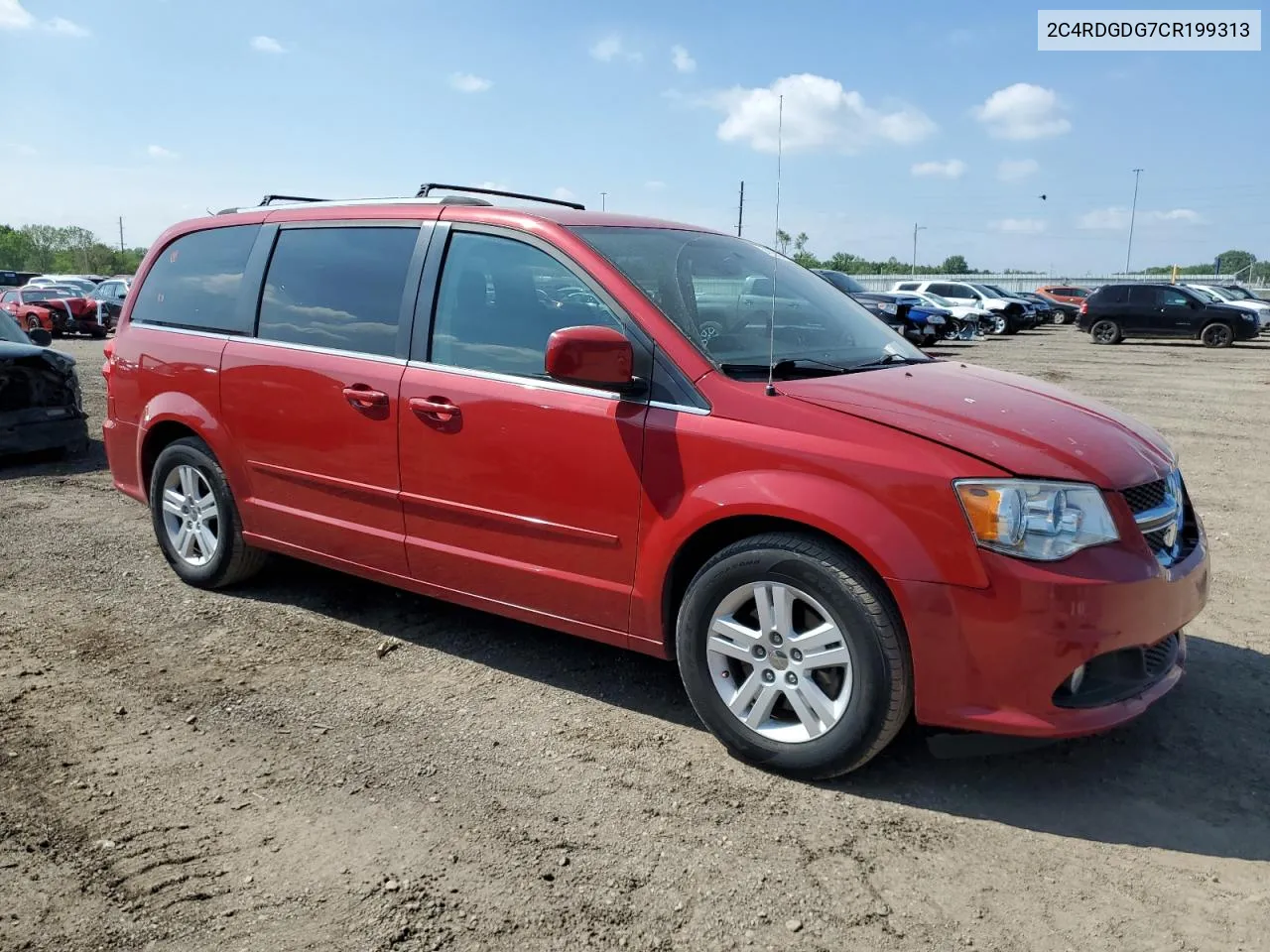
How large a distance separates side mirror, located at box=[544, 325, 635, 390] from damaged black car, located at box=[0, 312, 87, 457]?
699cm

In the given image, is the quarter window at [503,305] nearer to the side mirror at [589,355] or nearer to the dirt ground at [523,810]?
the side mirror at [589,355]

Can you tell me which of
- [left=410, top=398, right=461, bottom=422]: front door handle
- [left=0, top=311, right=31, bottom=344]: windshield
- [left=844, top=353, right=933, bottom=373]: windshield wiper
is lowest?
[left=410, top=398, right=461, bottom=422]: front door handle

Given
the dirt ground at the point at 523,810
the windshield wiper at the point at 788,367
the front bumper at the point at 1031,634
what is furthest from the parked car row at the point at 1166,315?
the front bumper at the point at 1031,634

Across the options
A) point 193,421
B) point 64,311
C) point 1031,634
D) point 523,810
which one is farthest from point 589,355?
point 64,311

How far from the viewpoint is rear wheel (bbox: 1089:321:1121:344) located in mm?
27328

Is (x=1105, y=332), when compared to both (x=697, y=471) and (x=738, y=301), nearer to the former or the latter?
(x=738, y=301)

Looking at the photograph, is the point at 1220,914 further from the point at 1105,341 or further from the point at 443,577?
the point at 1105,341

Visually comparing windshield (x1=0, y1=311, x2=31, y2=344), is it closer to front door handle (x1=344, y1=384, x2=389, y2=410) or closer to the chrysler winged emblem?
front door handle (x1=344, y1=384, x2=389, y2=410)

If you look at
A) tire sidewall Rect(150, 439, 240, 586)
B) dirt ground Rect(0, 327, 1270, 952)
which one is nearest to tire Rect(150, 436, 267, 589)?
tire sidewall Rect(150, 439, 240, 586)

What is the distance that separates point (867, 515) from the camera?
305 cm

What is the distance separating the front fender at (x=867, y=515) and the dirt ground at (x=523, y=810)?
793mm

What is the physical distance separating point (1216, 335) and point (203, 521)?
26927 mm

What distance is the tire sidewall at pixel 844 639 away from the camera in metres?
3.09

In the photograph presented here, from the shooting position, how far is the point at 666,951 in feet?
8.10
